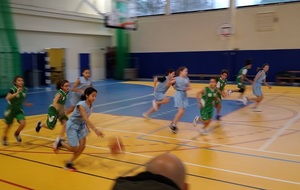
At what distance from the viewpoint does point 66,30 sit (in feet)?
63.6

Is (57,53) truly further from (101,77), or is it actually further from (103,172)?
(103,172)

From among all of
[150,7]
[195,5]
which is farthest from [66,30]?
[195,5]

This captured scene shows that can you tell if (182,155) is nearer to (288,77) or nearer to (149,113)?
(149,113)

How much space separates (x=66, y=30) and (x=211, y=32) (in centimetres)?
947

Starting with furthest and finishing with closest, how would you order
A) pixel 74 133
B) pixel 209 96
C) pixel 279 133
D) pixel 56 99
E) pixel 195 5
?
pixel 195 5 < pixel 279 133 < pixel 209 96 < pixel 56 99 < pixel 74 133

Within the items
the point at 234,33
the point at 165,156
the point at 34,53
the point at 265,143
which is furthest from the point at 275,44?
the point at 165,156

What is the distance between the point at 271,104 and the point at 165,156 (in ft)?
34.8

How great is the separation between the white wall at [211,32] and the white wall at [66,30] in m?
2.89

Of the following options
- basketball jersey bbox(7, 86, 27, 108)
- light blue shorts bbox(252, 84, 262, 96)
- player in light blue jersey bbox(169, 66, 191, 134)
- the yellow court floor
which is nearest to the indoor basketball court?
the yellow court floor

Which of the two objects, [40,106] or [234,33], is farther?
[234,33]

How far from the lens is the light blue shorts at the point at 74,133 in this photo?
4684 millimetres

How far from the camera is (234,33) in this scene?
18.6 m

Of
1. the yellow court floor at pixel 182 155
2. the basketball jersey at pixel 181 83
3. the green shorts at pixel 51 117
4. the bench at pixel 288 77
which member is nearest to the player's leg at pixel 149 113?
the yellow court floor at pixel 182 155

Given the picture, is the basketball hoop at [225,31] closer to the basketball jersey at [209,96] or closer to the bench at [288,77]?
the bench at [288,77]
